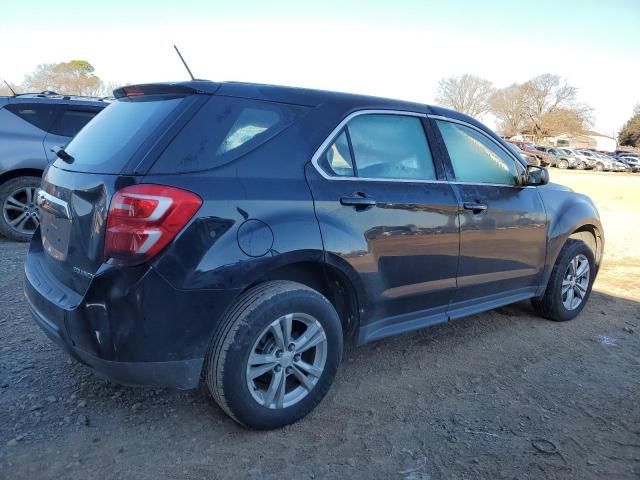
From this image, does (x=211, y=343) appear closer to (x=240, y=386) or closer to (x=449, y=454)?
(x=240, y=386)

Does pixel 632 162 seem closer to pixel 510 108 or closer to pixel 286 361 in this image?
pixel 510 108

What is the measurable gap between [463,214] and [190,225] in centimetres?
189

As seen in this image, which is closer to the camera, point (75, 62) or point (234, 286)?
point (234, 286)

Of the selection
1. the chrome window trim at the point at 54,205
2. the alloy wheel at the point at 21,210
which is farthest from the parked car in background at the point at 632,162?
the chrome window trim at the point at 54,205

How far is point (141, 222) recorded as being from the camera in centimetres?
234

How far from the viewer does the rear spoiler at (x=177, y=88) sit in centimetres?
270

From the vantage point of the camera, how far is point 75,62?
186 feet

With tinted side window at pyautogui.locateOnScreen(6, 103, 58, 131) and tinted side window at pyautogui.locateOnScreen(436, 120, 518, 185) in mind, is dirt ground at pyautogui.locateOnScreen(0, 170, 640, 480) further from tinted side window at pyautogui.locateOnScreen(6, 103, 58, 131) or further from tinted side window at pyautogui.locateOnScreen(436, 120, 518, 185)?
tinted side window at pyautogui.locateOnScreen(6, 103, 58, 131)

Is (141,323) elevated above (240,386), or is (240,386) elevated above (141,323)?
(141,323)

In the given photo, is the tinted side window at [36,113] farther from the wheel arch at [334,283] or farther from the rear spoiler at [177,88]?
the wheel arch at [334,283]

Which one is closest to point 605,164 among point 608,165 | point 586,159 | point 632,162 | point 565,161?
point 608,165

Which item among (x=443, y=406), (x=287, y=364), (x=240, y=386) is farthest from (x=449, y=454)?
(x=240, y=386)

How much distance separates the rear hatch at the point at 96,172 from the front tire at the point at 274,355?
70cm

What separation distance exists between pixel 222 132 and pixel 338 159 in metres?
0.69
